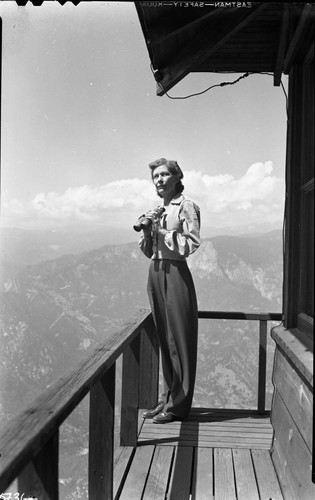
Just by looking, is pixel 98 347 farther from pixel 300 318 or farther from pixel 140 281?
pixel 140 281

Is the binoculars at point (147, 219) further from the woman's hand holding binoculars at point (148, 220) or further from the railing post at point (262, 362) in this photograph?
the railing post at point (262, 362)

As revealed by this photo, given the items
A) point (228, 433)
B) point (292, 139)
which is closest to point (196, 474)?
point (228, 433)

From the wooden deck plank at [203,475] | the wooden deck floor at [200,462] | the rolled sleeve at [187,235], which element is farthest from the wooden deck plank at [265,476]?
the rolled sleeve at [187,235]

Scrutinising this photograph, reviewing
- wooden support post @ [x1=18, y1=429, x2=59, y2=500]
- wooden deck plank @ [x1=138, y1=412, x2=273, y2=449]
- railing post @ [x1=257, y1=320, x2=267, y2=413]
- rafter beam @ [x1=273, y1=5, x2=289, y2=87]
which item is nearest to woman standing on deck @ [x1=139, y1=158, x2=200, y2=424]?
wooden deck plank @ [x1=138, y1=412, x2=273, y2=449]

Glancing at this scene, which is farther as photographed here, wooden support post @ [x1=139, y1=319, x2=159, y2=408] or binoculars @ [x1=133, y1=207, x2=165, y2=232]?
wooden support post @ [x1=139, y1=319, x2=159, y2=408]

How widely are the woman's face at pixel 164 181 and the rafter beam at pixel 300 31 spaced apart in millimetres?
1107

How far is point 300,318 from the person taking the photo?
249 centimetres

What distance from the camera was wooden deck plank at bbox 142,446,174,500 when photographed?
2.57 m

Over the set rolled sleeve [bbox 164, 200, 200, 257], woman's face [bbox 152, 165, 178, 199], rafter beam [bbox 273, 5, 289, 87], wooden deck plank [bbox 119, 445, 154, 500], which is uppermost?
rafter beam [bbox 273, 5, 289, 87]

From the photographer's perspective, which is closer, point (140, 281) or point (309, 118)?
point (309, 118)

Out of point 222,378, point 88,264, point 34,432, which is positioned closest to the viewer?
point 34,432

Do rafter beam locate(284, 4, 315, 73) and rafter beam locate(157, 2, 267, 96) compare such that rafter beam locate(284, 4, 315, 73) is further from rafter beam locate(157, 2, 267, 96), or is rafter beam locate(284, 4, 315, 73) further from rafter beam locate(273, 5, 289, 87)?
rafter beam locate(157, 2, 267, 96)

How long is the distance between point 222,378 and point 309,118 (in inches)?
3289

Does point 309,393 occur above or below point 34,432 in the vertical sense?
below
